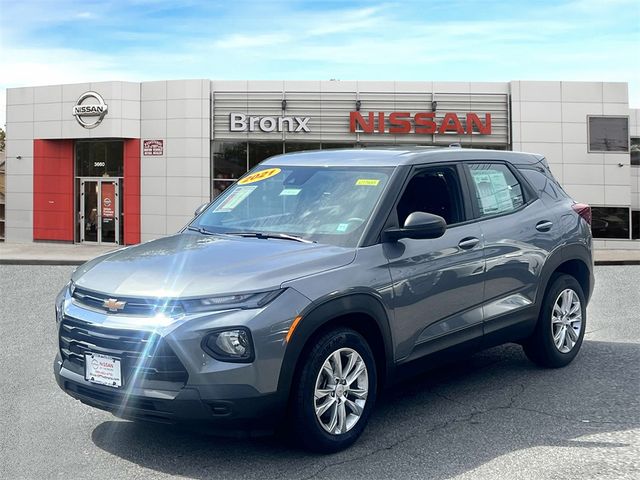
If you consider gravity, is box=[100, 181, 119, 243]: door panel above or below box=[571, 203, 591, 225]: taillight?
above

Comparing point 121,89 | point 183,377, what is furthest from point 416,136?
point 183,377

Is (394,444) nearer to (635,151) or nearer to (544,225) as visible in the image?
(544,225)

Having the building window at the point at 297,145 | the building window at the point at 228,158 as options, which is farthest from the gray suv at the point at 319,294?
the building window at the point at 228,158

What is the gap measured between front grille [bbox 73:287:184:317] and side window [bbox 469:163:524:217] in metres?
2.70

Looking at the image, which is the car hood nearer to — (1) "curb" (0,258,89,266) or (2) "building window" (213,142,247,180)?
(1) "curb" (0,258,89,266)

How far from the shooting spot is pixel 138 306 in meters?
3.99

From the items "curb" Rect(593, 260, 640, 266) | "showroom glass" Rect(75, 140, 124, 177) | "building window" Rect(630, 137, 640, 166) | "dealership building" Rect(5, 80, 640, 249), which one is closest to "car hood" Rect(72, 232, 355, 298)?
"curb" Rect(593, 260, 640, 266)

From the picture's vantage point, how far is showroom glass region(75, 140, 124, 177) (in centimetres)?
2789

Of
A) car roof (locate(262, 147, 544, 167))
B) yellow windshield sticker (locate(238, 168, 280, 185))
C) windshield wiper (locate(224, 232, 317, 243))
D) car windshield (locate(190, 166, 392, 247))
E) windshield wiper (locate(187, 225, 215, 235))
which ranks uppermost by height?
car roof (locate(262, 147, 544, 167))

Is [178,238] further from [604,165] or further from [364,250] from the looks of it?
[604,165]

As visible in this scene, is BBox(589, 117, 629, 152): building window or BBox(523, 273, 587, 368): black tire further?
BBox(589, 117, 629, 152): building window

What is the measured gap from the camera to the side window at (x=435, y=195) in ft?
16.9

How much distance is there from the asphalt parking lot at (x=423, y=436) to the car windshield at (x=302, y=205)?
1.33m

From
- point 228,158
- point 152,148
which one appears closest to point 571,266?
point 228,158
